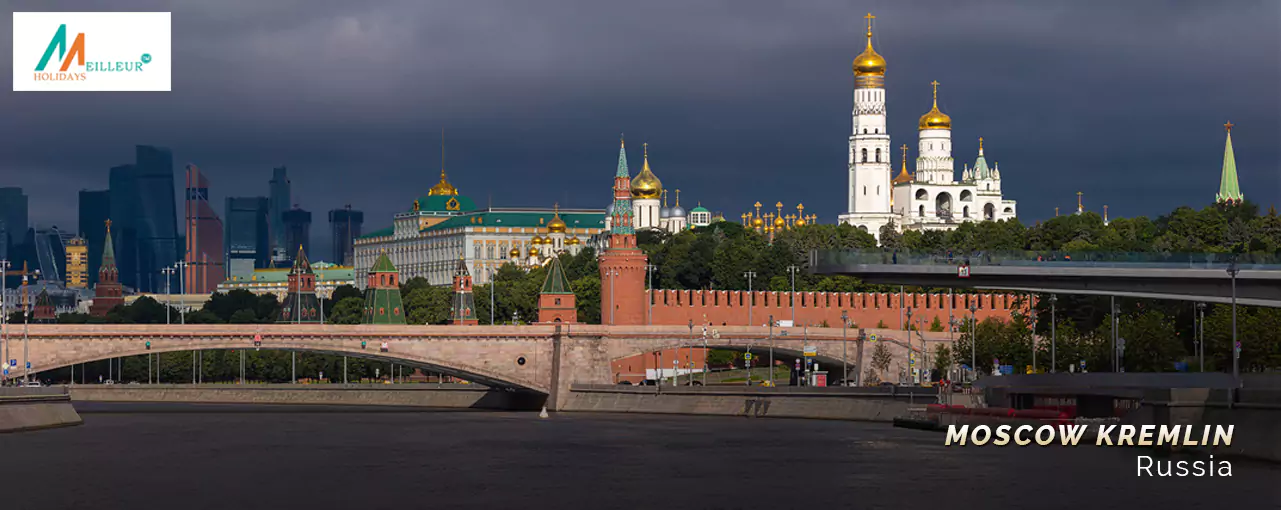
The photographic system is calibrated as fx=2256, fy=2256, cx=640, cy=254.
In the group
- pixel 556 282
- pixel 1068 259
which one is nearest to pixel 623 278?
pixel 556 282

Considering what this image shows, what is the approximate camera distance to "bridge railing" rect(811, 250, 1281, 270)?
72562 millimetres

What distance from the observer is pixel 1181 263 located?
73.5m

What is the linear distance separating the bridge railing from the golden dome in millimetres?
118769

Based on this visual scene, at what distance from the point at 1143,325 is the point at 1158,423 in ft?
113

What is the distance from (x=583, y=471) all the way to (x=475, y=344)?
150 feet

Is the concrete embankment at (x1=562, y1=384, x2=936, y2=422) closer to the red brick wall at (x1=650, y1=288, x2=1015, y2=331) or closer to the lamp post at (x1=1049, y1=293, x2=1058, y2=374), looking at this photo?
the lamp post at (x1=1049, y1=293, x2=1058, y2=374)

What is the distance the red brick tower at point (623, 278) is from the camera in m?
147

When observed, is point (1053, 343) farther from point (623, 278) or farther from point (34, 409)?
point (623, 278)

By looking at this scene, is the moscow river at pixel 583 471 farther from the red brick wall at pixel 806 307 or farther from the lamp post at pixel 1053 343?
the red brick wall at pixel 806 307

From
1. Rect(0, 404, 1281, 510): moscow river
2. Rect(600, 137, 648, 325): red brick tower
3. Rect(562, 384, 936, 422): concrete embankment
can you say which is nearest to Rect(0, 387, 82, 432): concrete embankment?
Rect(0, 404, 1281, 510): moscow river

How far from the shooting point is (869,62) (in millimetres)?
197250

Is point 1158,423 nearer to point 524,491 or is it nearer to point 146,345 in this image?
point 524,491

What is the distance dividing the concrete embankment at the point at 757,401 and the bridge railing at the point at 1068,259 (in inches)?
672

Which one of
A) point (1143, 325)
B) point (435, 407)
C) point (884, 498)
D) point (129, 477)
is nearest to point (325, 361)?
point (435, 407)
